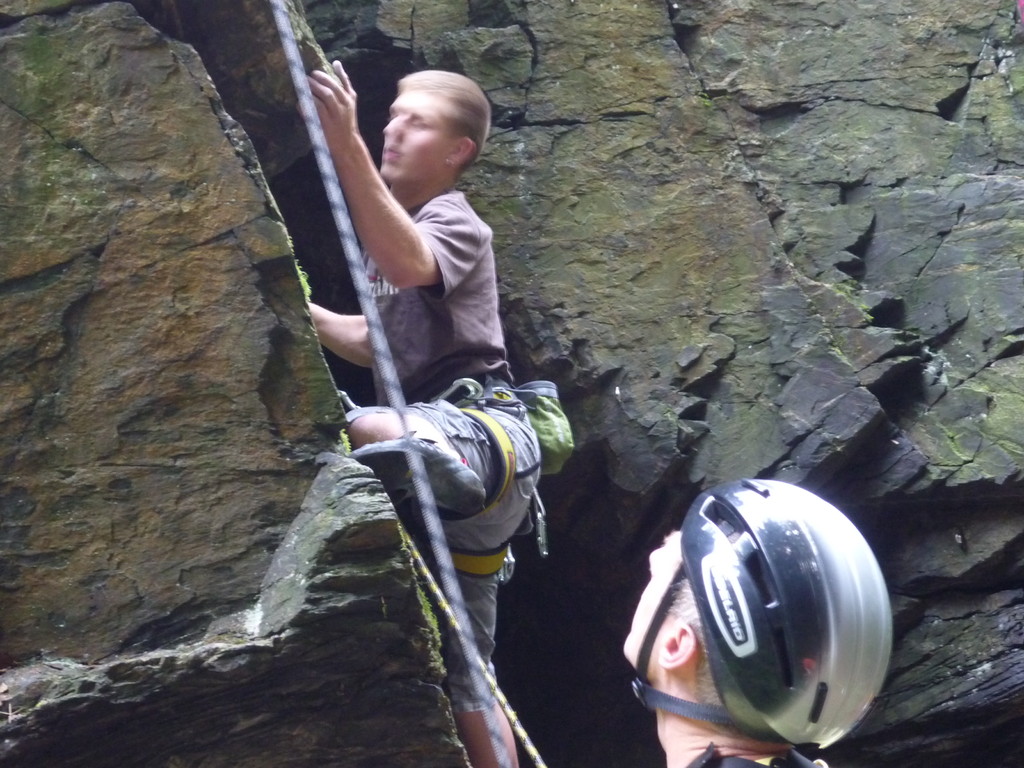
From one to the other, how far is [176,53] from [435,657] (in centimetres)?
186

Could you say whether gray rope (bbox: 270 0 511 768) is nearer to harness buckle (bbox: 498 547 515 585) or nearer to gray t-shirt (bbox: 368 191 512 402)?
gray t-shirt (bbox: 368 191 512 402)

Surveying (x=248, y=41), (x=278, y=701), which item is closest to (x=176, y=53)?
(x=248, y=41)

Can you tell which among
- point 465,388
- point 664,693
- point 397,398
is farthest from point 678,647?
point 465,388

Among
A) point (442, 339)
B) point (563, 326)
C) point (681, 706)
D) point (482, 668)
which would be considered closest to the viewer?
point (681, 706)

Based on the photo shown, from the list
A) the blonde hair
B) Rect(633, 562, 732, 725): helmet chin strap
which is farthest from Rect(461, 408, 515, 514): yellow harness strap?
Rect(633, 562, 732, 725): helmet chin strap

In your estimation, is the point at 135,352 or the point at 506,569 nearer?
the point at 135,352

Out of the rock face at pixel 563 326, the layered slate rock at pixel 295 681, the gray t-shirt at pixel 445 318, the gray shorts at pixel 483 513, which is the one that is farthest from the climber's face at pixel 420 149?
the layered slate rock at pixel 295 681

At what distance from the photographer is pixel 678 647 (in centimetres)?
193

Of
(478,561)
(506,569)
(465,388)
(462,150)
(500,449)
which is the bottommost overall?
(506,569)

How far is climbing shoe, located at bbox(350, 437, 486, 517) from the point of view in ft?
9.47

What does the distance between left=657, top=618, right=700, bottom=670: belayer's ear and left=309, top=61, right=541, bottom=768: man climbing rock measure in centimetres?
102

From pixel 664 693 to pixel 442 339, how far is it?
5.56 feet

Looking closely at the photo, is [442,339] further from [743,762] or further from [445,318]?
[743,762]

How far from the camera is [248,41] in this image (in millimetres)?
3354
